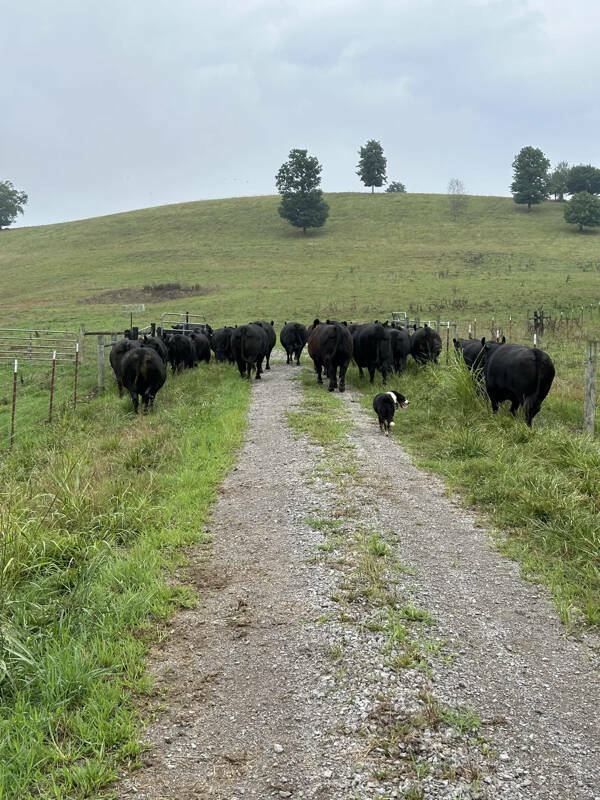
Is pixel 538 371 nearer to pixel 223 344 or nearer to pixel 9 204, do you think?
pixel 223 344

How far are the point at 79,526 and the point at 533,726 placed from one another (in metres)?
4.85

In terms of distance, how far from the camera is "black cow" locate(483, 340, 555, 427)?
394 inches

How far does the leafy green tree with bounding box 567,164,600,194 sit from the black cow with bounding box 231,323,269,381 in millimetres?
87809

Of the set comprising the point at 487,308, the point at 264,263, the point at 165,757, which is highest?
the point at 264,263

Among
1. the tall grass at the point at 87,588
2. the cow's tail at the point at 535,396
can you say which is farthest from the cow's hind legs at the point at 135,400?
the cow's tail at the point at 535,396

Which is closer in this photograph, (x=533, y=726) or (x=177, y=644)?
(x=533, y=726)

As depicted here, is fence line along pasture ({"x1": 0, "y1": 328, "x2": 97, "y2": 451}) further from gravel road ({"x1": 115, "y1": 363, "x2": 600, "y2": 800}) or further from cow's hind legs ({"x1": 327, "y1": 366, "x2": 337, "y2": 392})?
gravel road ({"x1": 115, "y1": 363, "x2": 600, "y2": 800})

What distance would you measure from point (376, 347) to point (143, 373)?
6.43 metres

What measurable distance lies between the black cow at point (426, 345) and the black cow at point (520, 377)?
5.66 metres

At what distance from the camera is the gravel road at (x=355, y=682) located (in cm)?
306

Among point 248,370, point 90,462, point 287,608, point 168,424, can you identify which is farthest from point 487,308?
point 287,608

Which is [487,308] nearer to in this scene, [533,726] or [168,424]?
[168,424]

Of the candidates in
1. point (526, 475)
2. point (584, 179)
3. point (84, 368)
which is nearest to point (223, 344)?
point (84, 368)

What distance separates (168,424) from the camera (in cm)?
1146
